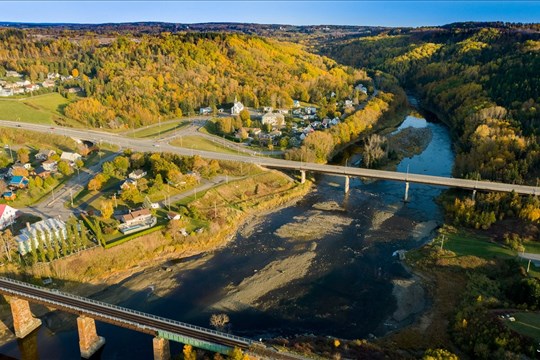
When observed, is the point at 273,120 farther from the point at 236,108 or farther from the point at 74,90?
the point at 74,90

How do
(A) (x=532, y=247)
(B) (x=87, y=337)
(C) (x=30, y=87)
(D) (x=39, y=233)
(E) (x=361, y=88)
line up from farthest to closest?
(E) (x=361, y=88) < (C) (x=30, y=87) < (A) (x=532, y=247) < (D) (x=39, y=233) < (B) (x=87, y=337)

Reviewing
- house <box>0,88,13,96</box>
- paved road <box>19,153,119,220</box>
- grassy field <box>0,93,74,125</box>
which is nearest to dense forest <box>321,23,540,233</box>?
paved road <box>19,153,119,220</box>

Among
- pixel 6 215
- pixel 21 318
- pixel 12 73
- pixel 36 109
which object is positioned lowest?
pixel 21 318

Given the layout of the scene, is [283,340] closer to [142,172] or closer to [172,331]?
[172,331]

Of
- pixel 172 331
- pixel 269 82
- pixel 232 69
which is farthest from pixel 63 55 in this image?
pixel 172 331

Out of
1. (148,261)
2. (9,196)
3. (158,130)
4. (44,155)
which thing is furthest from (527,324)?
(158,130)

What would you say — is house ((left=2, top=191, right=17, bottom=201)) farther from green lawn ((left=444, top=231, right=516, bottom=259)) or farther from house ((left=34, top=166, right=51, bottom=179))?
green lawn ((left=444, top=231, right=516, bottom=259))
